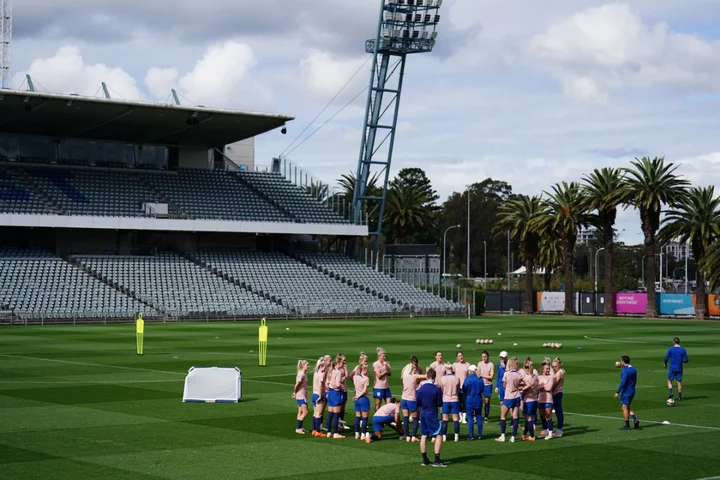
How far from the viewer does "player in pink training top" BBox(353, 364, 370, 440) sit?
22609 millimetres

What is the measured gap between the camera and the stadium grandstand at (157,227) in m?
72.3

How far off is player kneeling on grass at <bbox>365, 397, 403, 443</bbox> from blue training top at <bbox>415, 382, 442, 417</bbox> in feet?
9.15

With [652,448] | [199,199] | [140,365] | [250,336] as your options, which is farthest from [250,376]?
[199,199]

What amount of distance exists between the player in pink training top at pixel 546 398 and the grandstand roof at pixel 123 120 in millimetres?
54024

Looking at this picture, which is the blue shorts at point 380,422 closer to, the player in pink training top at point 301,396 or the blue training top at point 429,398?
the player in pink training top at point 301,396

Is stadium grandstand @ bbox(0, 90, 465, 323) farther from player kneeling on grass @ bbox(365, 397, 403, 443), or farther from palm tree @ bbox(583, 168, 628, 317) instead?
player kneeling on grass @ bbox(365, 397, 403, 443)

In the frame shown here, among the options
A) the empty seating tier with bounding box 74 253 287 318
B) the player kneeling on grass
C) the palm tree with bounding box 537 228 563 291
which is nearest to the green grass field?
the player kneeling on grass

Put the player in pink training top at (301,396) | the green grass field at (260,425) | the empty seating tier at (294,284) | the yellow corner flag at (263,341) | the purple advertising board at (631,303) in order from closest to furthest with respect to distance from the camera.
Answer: the green grass field at (260,425), the player in pink training top at (301,396), the yellow corner flag at (263,341), the empty seating tier at (294,284), the purple advertising board at (631,303)

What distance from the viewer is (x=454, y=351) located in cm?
4522

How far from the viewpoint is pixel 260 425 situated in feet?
79.7

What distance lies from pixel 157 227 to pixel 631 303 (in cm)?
4292

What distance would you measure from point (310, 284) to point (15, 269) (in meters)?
22.2

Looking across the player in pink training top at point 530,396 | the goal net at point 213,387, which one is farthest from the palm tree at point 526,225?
the player in pink training top at point 530,396

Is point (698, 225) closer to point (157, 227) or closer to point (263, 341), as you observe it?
point (157, 227)
